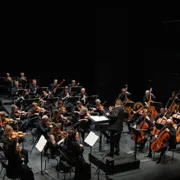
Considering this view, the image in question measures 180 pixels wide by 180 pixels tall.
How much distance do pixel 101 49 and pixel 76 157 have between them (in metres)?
8.63

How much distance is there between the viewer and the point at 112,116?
805 centimetres

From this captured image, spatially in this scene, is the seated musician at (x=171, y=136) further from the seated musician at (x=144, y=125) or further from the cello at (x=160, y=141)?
the seated musician at (x=144, y=125)

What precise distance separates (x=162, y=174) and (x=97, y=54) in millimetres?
8384

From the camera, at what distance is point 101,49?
14.8 metres

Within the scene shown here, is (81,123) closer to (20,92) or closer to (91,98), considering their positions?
(91,98)

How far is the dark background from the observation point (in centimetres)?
1458

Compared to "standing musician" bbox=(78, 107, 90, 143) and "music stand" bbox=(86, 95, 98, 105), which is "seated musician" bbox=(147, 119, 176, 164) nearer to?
"standing musician" bbox=(78, 107, 90, 143)

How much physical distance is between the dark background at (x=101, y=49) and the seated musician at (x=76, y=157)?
823 cm

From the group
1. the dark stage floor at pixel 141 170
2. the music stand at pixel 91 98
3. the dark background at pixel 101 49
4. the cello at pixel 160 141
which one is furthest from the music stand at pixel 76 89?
the cello at pixel 160 141

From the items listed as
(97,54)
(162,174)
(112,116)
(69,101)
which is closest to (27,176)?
(112,116)

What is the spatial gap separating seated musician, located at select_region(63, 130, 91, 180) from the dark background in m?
8.23

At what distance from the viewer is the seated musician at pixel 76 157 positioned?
22.3ft

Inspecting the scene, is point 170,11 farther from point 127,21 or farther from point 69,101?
point 69,101

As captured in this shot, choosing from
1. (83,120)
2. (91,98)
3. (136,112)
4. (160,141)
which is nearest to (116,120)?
(160,141)
